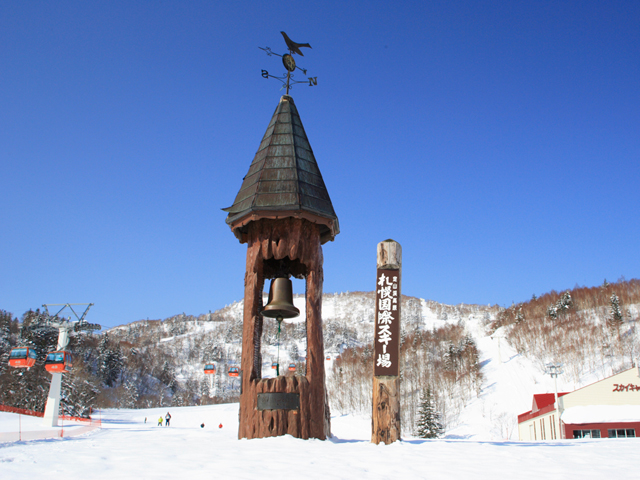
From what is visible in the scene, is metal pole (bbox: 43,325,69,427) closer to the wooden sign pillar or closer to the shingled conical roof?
the shingled conical roof

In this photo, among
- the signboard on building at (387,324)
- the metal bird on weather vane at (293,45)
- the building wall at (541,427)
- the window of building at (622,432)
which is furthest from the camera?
the building wall at (541,427)

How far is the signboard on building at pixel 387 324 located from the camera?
905 centimetres

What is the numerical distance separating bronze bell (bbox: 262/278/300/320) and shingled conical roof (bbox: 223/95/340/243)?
1.47m

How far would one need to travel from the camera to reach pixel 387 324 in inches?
367

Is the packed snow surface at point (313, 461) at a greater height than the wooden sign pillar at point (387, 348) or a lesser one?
lesser

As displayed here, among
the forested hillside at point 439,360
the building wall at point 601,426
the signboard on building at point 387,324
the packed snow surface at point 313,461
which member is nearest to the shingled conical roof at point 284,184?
the signboard on building at point 387,324

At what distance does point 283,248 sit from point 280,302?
3.68ft

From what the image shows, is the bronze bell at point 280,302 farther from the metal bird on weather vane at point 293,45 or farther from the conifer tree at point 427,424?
the conifer tree at point 427,424

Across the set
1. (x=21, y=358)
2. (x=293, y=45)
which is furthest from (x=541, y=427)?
(x=21, y=358)

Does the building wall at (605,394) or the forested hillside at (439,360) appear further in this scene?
the forested hillside at (439,360)

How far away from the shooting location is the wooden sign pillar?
8.66 m

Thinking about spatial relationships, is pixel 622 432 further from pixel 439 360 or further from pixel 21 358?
pixel 439 360

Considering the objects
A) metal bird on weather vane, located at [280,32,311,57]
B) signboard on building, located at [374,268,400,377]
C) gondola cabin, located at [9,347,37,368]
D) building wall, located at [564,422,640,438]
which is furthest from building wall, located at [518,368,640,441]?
gondola cabin, located at [9,347,37,368]

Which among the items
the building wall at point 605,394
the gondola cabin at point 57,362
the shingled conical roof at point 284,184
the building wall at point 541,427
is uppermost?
the shingled conical roof at point 284,184
